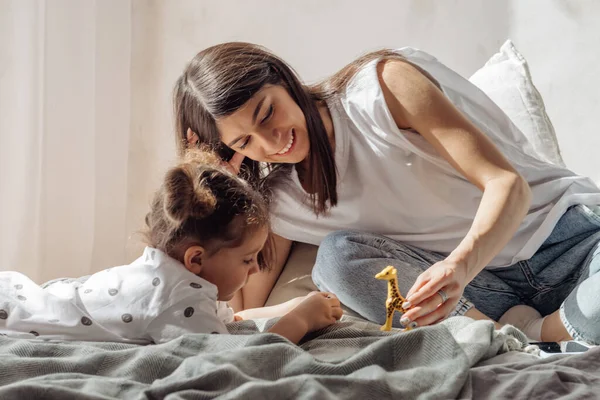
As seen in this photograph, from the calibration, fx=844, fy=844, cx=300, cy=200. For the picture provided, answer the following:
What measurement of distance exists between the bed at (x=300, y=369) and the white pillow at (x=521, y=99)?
83cm

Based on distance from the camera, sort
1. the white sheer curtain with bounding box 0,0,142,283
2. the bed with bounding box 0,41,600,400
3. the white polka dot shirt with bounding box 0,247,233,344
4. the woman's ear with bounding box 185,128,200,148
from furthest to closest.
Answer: the white sheer curtain with bounding box 0,0,142,283
the woman's ear with bounding box 185,128,200,148
the white polka dot shirt with bounding box 0,247,233,344
the bed with bounding box 0,41,600,400

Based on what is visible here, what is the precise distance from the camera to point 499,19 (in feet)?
7.54

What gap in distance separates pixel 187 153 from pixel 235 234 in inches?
A: 11.3

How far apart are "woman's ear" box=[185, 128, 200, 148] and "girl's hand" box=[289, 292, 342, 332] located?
47 cm

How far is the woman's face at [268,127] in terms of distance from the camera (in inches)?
61.5

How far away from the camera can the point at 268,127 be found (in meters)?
1.57

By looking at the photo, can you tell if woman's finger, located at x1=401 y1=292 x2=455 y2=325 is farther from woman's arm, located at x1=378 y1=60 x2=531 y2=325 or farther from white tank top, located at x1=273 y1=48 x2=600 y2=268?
white tank top, located at x1=273 y1=48 x2=600 y2=268

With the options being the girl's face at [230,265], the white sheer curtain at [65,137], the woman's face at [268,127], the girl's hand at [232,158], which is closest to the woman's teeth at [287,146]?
the woman's face at [268,127]

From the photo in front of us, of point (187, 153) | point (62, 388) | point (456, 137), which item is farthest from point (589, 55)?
point (62, 388)

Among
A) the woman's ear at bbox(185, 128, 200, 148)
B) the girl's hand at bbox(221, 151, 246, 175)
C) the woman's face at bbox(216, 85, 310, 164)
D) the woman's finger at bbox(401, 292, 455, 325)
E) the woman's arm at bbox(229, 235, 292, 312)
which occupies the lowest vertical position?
the woman's arm at bbox(229, 235, 292, 312)

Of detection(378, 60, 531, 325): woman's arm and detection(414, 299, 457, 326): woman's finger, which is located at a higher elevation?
detection(378, 60, 531, 325): woman's arm

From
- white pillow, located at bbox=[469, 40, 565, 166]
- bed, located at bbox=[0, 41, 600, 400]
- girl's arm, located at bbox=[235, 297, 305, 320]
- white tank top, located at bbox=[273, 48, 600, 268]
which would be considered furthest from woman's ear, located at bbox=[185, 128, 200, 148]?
white pillow, located at bbox=[469, 40, 565, 166]

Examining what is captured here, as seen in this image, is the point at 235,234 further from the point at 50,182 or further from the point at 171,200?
the point at 50,182

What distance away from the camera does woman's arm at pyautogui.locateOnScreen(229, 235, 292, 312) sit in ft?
6.20
